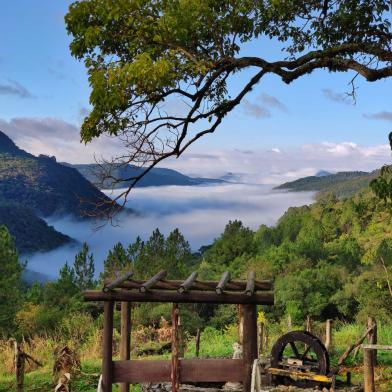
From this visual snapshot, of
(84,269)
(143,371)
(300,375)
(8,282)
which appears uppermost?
(84,269)

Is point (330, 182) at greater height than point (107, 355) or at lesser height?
greater

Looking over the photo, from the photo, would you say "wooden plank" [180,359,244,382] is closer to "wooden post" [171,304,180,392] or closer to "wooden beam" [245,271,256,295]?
A: "wooden post" [171,304,180,392]

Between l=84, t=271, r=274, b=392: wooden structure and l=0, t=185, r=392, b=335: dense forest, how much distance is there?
59.3 ft

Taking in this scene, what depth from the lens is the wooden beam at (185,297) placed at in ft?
24.6

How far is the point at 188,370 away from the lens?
7738 millimetres

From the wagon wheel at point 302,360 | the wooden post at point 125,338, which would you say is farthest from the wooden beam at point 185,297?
the wagon wheel at point 302,360

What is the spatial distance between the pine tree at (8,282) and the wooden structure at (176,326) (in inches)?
1172

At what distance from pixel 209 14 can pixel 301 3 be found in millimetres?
2744

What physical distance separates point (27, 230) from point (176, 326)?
152 m

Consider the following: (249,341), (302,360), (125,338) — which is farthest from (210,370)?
(302,360)

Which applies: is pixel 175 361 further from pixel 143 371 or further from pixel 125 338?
pixel 125 338

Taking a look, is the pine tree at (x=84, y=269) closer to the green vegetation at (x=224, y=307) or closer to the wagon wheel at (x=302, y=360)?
the green vegetation at (x=224, y=307)

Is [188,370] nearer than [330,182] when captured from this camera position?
Yes

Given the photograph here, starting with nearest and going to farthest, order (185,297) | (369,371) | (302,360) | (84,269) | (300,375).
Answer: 1. (185,297)
2. (369,371)
3. (300,375)
4. (302,360)
5. (84,269)
